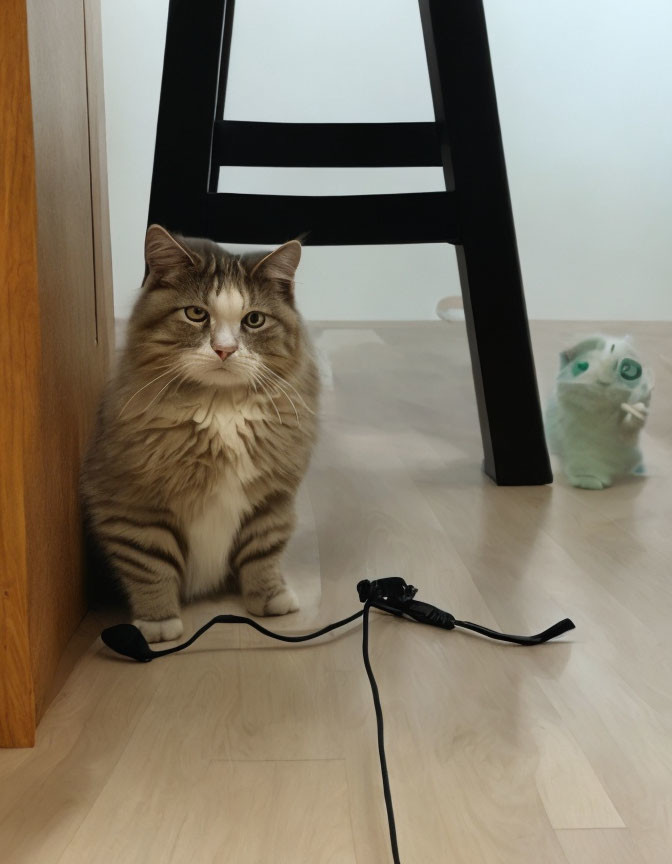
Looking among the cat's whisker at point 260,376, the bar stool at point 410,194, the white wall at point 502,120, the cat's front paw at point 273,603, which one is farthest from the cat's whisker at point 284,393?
the white wall at point 502,120

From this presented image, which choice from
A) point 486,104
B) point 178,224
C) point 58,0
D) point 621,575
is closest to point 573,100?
point 486,104

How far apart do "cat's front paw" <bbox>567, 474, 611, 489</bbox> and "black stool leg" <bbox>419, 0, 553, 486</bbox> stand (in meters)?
0.05

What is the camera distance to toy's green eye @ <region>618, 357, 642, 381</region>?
1.68 meters

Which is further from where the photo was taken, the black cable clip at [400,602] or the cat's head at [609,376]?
the cat's head at [609,376]

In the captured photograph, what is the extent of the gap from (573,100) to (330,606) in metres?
1.95

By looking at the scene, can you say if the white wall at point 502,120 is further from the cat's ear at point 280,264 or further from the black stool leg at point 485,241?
the cat's ear at point 280,264

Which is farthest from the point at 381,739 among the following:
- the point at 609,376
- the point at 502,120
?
the point at 502,120

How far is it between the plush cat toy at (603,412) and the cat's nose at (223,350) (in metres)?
0.86

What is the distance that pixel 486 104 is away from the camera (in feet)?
4.92

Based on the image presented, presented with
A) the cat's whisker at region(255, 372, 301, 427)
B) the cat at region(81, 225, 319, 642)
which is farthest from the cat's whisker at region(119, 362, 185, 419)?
the cat's whisker at region(255, 372, 301, 427)

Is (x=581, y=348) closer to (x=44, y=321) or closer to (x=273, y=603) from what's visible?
(x=273, y=603)

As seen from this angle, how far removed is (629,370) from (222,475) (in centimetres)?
92

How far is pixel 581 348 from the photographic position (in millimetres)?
1751

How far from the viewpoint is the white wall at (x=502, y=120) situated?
7.76 ft
